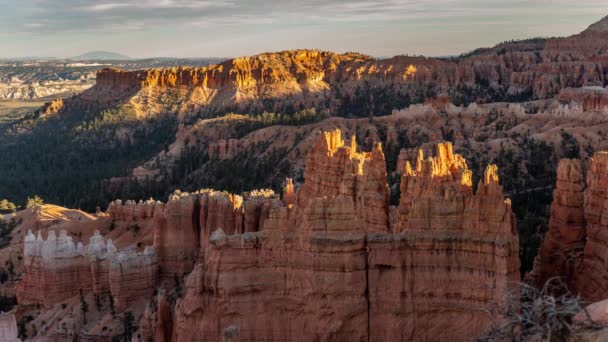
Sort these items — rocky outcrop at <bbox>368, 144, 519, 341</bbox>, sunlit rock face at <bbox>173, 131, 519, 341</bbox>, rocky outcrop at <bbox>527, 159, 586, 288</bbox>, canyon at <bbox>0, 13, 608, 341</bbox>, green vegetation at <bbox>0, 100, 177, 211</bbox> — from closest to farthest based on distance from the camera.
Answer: rocky outcrop at <bbox>368, 144, 519, 341</bbox> → sunlit rock face at <bbox>173, 131, 519, 341</bbox> → canyon at <bbox>0, 13, 608, 341</bbox> → rocky outcrop at <bbox>527, 159, 586, 288</bbox> → green vegetation at <bbox>0, 100, 177, 211</bbox>

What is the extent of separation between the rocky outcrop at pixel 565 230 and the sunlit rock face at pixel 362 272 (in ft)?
16.1

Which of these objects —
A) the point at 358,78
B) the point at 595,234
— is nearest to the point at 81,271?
the point at 595,234

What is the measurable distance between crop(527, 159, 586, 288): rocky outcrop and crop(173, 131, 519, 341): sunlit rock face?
4.90 meters

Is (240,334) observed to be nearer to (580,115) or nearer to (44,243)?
(44,243)

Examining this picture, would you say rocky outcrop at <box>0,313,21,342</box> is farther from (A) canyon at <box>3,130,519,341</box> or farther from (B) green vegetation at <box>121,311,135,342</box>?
(A) canyon at <box>3,130,519,341</box>

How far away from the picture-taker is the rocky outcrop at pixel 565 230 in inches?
1341

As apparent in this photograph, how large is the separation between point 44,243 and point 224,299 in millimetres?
20772

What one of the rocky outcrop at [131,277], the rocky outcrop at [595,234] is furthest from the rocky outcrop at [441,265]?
the rocky outcrop at [131,277]

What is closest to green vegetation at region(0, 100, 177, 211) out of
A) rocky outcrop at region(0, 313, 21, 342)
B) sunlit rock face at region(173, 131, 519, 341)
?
rocky outcrop at region(0, 313, 21, 342)

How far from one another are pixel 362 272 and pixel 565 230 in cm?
963

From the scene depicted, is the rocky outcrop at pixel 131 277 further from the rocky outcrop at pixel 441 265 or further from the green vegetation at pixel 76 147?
the green vegetation at pixel 76 147

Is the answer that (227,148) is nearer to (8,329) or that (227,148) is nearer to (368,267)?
(8,329)

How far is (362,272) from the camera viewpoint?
30.0 metres

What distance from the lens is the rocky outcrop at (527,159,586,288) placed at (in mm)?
34062
